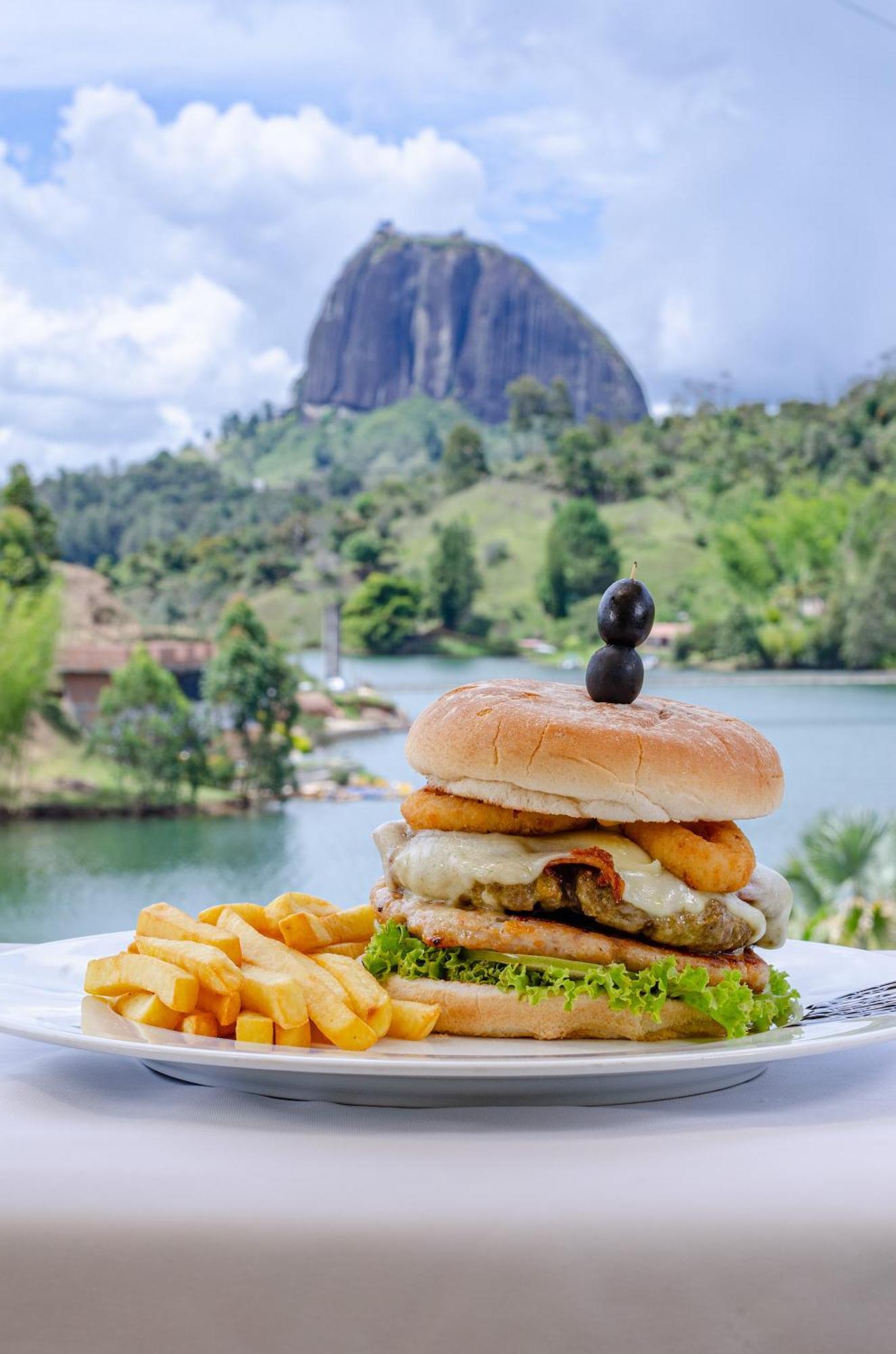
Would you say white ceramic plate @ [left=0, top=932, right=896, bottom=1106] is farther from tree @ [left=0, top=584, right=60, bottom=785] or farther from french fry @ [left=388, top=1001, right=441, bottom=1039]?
tree @ [left=0, top=584, right=60, bottom=785]

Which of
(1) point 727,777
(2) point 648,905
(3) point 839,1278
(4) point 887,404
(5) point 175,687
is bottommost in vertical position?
(5) point 175,687

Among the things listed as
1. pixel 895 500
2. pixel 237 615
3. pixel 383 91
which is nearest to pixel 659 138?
pixel 383 91

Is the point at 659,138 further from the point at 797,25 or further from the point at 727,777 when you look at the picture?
the point at 727,777

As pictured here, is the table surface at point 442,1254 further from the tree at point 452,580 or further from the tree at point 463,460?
the tree at point 463,460

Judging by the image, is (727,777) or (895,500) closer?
(727,777)

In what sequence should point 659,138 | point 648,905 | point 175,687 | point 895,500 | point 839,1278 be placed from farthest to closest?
1. point 659,138
2. point 895,500
3. point 175,687
4. point 648,905
5. point 839,1278

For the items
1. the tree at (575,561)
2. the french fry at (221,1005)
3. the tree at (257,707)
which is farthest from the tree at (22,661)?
the french fry at (221,1005)

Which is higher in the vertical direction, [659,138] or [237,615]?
[659,138]
